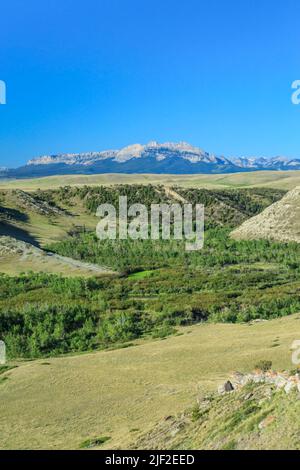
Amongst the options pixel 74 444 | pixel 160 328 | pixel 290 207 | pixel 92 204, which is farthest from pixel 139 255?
pixel 74 444

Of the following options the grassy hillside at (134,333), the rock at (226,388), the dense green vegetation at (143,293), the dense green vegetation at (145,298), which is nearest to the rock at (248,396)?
the grassy hillside at (134,333)

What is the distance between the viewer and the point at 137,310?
189 feet

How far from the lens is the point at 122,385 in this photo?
3039cm

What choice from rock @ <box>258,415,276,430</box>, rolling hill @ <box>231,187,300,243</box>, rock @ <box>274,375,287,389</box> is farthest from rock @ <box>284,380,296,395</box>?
rolling hill @ <box>231,187,300,243</box>

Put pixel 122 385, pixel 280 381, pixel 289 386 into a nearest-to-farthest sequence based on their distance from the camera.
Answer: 1. pixel 289 386
2. pixel 280 381
3. pixel 122 385

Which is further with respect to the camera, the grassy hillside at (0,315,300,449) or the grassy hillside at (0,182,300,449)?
the grassy hillside at (0,182,300,449)

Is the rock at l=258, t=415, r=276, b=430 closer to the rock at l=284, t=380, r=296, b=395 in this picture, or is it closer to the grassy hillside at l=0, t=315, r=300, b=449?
the rock at l=284, t=380, r=296, b=395

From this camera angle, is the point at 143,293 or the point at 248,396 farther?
the point at 143,293

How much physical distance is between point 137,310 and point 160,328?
8859 millimetres

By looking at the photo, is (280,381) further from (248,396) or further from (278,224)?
(278,224)

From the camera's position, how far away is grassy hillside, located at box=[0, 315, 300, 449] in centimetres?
2441

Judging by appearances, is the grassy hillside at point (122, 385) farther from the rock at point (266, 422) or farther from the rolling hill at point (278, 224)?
the rolling hill at point (278, 224)

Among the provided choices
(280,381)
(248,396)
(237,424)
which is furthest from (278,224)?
(237,424)
